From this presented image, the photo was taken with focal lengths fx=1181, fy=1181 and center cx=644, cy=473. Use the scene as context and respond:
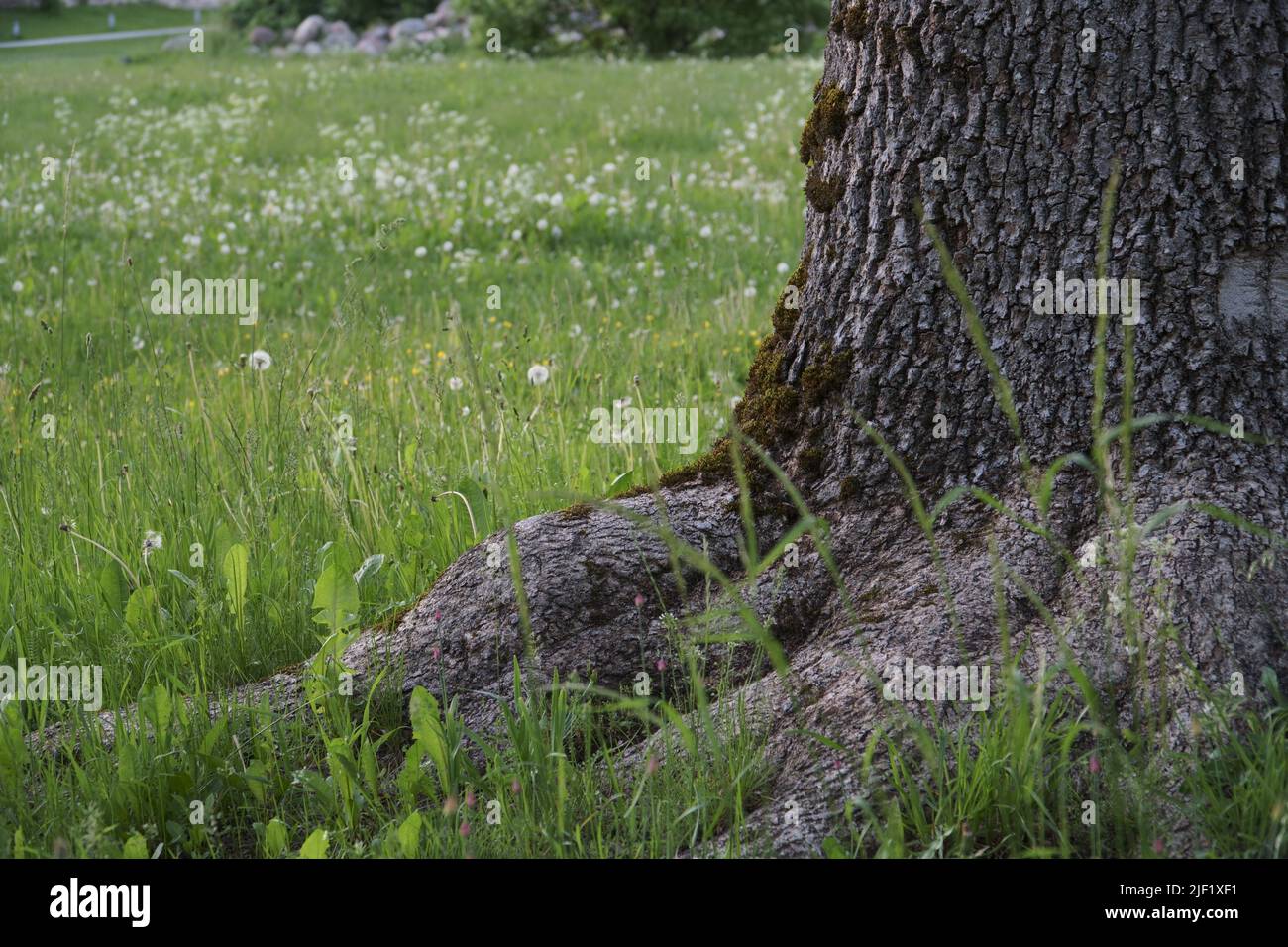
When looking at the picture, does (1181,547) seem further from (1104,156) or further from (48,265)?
(48,265)

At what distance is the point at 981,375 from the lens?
8.96 ft

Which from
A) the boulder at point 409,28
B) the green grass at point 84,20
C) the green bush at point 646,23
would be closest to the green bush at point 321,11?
the boulder at point 409,28

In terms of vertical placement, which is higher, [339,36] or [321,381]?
[339,36]

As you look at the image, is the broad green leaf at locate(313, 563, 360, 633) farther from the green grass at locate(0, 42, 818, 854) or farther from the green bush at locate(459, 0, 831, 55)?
the green bush at locate(459, 0, 831, 55)

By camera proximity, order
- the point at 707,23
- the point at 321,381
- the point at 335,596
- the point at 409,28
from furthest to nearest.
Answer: the point at 409,28
the point at 707,23
the point at 321,381
the point at 335,596

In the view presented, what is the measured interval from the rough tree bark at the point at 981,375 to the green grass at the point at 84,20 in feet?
82.8

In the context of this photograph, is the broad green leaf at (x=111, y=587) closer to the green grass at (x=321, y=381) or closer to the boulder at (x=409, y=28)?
the green grass at (x=321, y=381)

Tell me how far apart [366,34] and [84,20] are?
287 inches

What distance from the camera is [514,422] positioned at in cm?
429

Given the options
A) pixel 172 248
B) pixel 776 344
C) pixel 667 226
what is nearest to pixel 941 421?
pixel 776 344

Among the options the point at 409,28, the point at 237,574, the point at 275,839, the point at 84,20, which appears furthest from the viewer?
the point at 84,20

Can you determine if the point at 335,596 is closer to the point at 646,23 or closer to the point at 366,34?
the point at 646,23

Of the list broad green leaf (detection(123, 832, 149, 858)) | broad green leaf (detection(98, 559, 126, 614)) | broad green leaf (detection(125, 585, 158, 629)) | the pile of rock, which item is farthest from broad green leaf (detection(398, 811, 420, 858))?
the pile of rock

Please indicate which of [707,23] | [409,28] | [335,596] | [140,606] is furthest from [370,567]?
[409,28]
